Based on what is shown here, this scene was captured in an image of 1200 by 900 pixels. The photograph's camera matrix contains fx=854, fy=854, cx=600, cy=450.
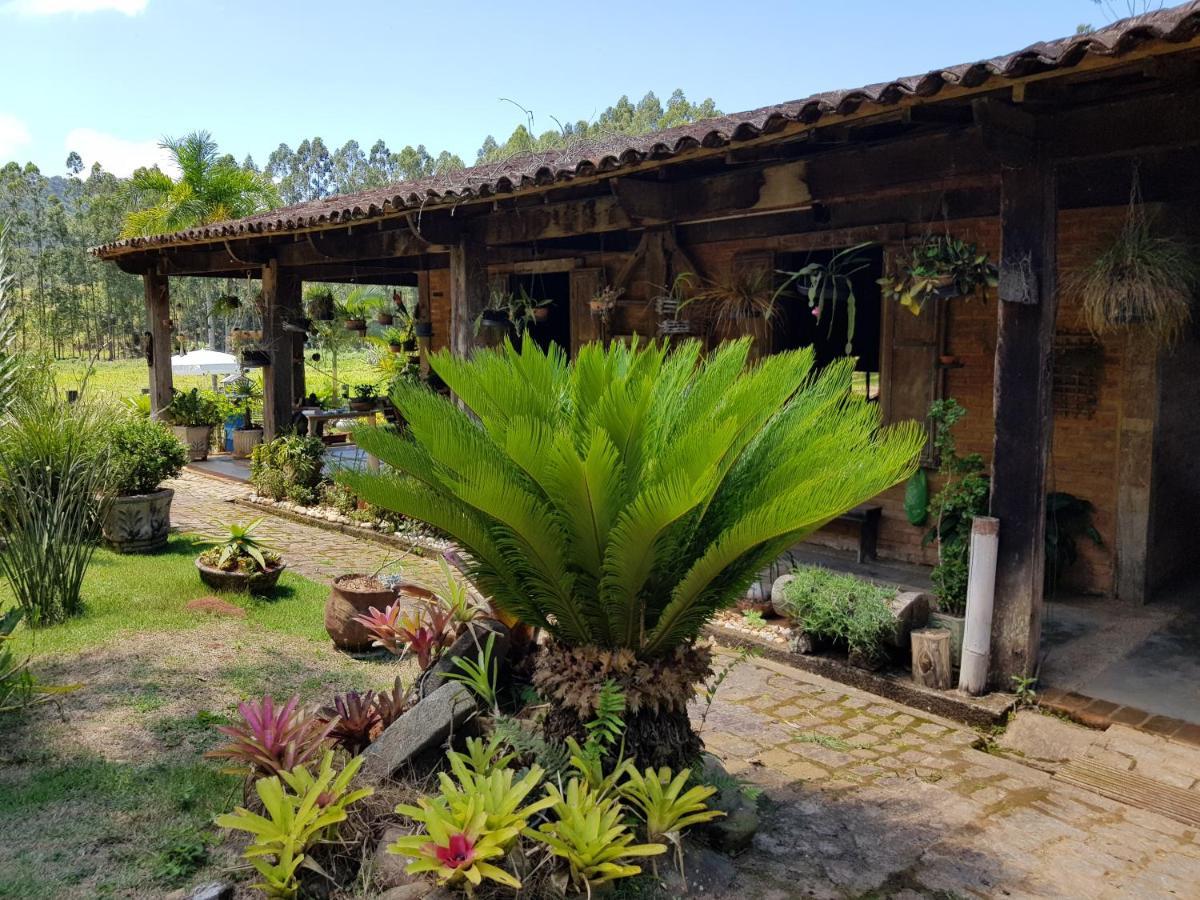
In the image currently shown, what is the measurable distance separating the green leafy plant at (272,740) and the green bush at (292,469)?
23.0 feet

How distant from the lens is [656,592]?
3.24 metres

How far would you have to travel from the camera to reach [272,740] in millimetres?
3291

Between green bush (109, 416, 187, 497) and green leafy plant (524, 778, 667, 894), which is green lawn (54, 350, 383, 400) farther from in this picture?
green leafy plant (524, 778, 667, 894)

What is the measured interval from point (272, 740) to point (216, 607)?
3.03 meters

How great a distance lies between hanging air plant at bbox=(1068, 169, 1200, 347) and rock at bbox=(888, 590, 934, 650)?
2.01 m

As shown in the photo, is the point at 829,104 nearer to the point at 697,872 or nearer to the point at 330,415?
the point at 697,872

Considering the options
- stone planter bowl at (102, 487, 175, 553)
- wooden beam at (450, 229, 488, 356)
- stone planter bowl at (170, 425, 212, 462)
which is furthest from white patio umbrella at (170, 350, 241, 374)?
wooden beam at (450, 229, 488, 356)

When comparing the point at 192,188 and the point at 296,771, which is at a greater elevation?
the point at 192,188

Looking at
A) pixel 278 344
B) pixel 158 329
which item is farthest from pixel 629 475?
pixel 158 329

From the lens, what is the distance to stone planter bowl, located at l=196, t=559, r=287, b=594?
20.7 ft

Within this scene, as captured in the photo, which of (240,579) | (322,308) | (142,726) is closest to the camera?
(142,726)

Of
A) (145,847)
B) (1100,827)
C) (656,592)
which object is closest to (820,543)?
(1100,827)

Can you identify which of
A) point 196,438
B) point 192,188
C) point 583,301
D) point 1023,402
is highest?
point 192,188

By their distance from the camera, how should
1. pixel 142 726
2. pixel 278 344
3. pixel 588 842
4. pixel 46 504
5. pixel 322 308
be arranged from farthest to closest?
pixel 322 308 < pixel 278 344 < pixel 46 504 < pixel 142 726 < pixel 588 842
